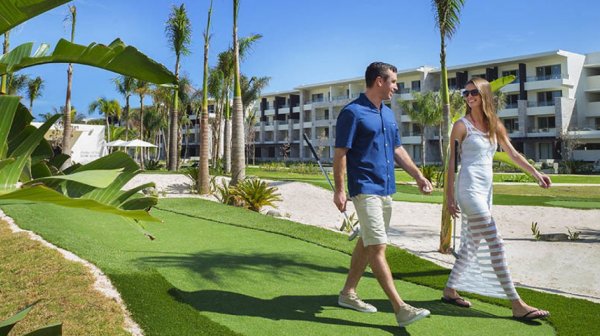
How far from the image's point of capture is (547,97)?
174 ft

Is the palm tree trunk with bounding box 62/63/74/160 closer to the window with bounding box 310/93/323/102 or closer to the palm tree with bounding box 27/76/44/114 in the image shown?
the palm tree with bounding box 27/76/44/114

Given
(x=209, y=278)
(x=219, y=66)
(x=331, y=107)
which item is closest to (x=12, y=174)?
(x=209, y=278)

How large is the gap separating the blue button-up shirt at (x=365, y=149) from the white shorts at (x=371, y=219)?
64 millimetres

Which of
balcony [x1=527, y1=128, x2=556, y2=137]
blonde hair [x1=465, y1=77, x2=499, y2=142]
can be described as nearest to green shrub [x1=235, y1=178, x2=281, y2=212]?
blonde hair [x1=465, y1=77, x2=499, y2=142]

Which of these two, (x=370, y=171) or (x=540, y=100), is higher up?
(x=540, y=100)

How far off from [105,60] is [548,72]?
195 feet

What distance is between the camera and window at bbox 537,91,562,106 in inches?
2044

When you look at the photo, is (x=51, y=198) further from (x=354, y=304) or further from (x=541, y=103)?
(x=541, y=103)

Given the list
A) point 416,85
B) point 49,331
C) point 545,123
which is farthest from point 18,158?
point 416,85

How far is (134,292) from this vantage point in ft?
15.2

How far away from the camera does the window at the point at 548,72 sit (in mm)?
51984

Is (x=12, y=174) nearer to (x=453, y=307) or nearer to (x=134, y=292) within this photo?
(x=134, y=292)

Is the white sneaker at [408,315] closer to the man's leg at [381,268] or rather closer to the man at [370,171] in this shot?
the man at [370,171]

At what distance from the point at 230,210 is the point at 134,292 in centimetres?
714
